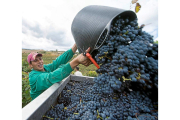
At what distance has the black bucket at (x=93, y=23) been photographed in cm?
87

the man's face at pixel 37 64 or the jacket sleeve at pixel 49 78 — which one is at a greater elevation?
the man's face at pixel 37 64

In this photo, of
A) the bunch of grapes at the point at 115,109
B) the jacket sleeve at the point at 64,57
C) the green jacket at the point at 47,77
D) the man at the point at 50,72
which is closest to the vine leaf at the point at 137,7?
the man at the point at 50,72

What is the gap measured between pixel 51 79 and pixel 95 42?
26.5 inches

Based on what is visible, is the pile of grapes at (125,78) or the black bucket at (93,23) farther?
the black bucket at (93,23)

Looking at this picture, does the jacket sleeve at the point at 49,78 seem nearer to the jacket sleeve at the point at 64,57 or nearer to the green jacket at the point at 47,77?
the green jacket at the point at 47,77

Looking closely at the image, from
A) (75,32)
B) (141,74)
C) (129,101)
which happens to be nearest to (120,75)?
(141,74)

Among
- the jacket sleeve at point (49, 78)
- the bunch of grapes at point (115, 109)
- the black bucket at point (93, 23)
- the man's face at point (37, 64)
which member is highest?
the black bucket at point (93, 23)

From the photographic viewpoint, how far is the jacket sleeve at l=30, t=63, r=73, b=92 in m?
1.16

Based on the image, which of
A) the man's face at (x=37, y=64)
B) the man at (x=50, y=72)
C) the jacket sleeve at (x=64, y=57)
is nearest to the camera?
the man at (x=50, y=72)

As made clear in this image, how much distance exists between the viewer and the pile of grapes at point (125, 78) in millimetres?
746

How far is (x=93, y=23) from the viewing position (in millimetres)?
926

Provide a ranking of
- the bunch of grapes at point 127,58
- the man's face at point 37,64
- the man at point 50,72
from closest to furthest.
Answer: the bunch of grapes at point 127,58 < the man at point 50,72 < the man's face at point 37,64

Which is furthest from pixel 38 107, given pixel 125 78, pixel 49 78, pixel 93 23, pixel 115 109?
pixel 93 23

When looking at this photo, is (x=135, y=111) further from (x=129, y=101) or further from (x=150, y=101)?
(x=150, y=101)
